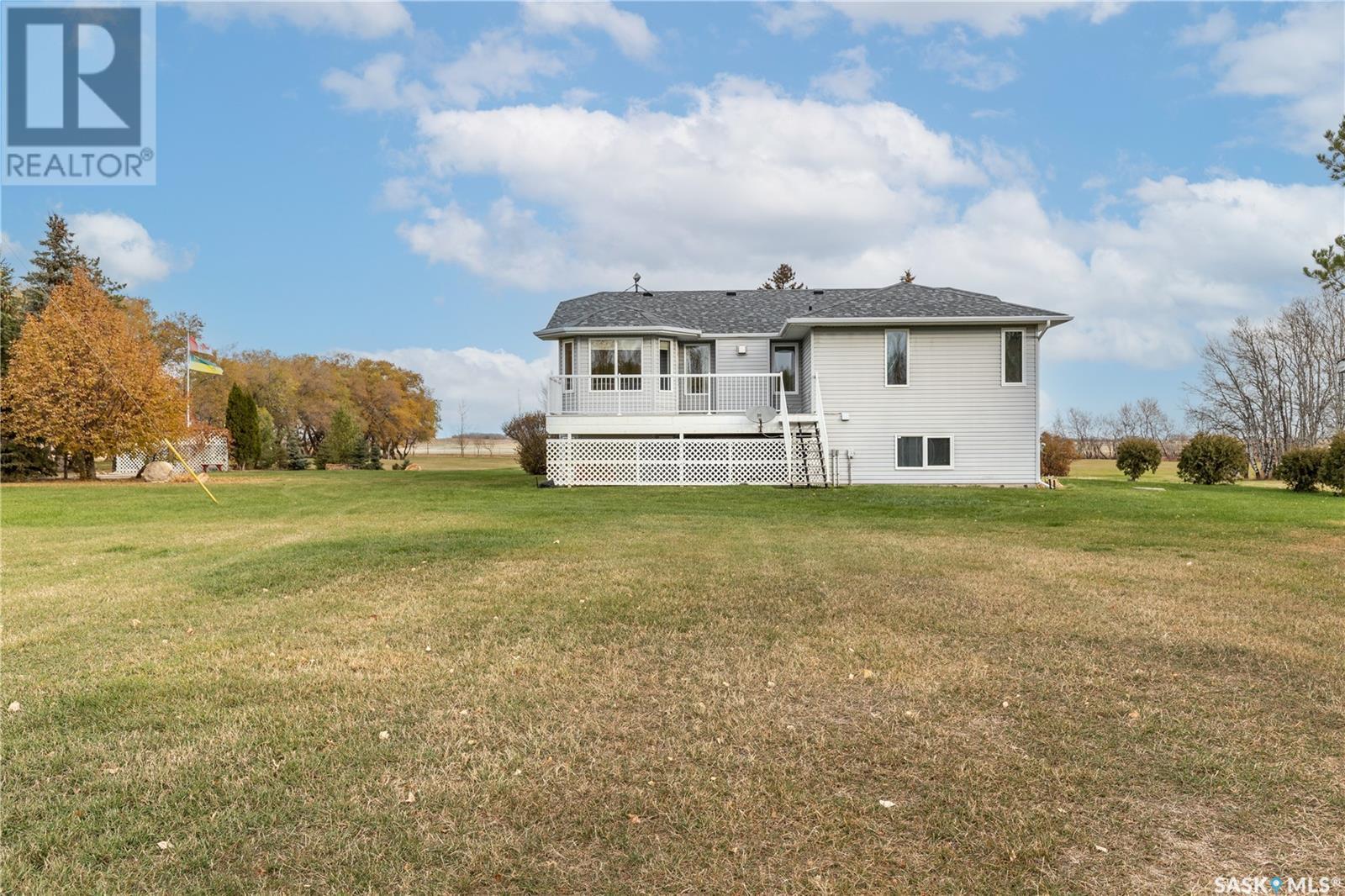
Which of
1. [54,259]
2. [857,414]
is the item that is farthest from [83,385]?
[857,414]

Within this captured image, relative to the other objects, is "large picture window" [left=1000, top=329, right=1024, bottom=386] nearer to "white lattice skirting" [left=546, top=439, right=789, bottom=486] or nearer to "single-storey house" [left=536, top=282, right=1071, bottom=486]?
"single-storey house" [left=536, top=282, right=1071, bottom=486]

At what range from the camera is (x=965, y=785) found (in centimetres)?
303

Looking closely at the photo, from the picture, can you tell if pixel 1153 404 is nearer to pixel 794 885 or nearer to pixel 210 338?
pixel 794 885

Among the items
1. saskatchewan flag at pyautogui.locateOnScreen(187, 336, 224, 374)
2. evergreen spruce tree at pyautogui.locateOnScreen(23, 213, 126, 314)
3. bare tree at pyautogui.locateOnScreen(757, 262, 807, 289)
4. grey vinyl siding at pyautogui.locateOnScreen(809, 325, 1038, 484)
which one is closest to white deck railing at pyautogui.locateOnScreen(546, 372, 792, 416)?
grey vinyl siding at pyautogui.locateOnScreen(809, 325, 1038, 484)

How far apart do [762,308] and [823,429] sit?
689 cm

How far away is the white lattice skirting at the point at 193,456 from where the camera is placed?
25688mm

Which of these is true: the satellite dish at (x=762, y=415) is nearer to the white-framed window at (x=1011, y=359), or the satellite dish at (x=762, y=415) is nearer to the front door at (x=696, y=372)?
the front door at (x=696, y=372)

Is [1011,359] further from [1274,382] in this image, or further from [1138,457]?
[1274,382]

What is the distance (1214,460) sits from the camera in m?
24.0

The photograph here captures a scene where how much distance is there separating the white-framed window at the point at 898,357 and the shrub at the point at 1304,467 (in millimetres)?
12026

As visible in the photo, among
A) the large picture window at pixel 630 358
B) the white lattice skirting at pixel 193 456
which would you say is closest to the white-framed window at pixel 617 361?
the large picture window at pixel 630 358


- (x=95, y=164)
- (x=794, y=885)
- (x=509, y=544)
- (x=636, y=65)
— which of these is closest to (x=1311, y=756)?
(x=794, y=885)

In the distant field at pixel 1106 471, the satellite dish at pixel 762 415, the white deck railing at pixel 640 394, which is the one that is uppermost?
the white deck railing at pixel 640 394

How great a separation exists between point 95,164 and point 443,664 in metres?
10.1
